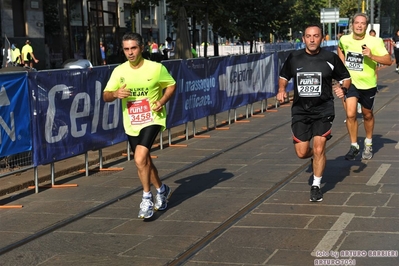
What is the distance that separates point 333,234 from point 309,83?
2.02 metres

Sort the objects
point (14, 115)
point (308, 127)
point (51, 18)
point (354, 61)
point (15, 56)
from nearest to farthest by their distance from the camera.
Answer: point (308, 127), point (14, 115), point (354, 61), point (15, 56), point (51, 18)

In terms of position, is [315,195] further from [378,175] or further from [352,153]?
[352,153]

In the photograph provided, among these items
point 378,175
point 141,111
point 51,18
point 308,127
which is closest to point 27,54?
point 51,18

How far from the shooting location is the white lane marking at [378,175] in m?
8.71

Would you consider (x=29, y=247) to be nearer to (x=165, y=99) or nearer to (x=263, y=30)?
(x=165, y=99)

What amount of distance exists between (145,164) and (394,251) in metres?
2.62

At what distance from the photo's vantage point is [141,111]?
24.1ft

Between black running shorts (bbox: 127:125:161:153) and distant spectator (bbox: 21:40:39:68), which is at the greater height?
distant spectator (bbox: 21:40:39:68)

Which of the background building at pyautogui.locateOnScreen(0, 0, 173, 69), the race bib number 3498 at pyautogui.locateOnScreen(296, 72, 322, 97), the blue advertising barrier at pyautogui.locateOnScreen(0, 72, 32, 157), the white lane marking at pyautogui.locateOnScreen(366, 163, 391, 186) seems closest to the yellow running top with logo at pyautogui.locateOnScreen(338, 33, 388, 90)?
the white lane marking at pyautogui.locateOnScreen(366, 163, 391, 186)

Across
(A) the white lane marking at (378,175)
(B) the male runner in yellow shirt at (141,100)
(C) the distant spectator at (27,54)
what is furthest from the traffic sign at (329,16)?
(B) the male runner in yellow shirt at (141,100)

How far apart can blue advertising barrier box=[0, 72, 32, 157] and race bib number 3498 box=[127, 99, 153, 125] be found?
2.02 meters

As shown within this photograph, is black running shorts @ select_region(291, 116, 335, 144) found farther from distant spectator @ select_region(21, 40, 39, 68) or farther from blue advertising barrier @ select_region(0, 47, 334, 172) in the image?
distant spectator @ select_region(21, 40, 39, 68)

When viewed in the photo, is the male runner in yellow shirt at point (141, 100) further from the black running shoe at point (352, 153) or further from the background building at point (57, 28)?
the background building at point (57, 28)

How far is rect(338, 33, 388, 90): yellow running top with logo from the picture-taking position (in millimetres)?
10031
